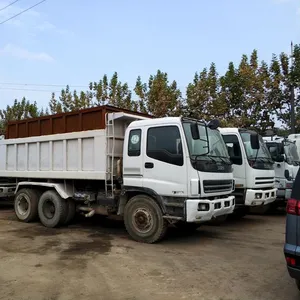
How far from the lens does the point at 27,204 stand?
10000mm

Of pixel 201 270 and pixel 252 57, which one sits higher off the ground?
pixel 252 57

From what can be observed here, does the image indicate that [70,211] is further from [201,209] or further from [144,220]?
[201,209]

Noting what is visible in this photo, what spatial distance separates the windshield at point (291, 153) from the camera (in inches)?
458

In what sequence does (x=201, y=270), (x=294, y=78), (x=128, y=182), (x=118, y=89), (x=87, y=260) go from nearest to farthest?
1. (x=201, y=270)
2. (x=87, y=260)
3. (x=128, y=182)
4. (x=294, y=78)
5. (x=118, y=89)

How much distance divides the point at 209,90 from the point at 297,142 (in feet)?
27.4

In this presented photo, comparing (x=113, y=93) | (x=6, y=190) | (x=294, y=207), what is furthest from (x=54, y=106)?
(x=294, y=207)

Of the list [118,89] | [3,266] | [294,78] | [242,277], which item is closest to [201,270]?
[242,277]

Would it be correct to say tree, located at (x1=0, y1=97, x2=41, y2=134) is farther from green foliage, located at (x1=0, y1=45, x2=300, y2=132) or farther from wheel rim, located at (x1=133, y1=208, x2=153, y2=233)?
wheel rim, located at (x1=133, y1=208, x2=153, y2=233)

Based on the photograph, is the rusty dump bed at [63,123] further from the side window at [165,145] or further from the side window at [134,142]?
the side window at [165,145]

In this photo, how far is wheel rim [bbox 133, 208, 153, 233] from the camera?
24.5ft

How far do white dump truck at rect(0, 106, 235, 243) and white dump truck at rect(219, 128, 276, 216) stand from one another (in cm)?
145

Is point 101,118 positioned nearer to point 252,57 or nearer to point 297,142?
point 297,142

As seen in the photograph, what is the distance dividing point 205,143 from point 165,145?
86cm

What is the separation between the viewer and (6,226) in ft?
31.6
